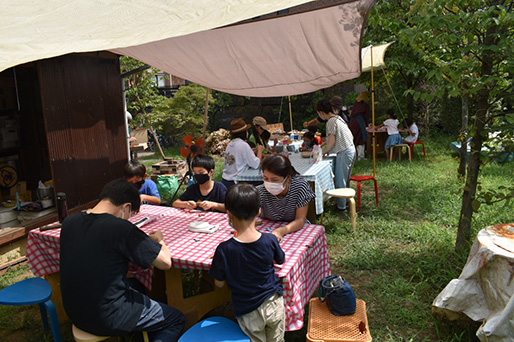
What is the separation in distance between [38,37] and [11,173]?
5.03 metres

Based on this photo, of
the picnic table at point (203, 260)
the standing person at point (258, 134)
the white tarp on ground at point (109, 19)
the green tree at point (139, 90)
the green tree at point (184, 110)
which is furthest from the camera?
the green tree at point (184, 110)

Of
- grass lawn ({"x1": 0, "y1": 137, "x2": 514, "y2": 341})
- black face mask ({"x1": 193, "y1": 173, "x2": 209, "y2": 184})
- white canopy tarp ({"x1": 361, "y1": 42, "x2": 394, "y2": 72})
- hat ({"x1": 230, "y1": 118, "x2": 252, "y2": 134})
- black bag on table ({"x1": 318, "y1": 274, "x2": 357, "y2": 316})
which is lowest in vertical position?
grass lawn ({"x1": 0, "y1": 137, "x2": 514, "y2": 341})

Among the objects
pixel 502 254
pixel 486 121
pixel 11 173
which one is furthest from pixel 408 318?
pixel 11 173

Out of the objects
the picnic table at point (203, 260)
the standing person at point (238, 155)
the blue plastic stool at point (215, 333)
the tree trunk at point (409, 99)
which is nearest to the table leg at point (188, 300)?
the picnic table at point (203, 260)

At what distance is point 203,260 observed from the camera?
264 cm

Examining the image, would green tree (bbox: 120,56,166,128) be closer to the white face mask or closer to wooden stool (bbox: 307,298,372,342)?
the white face mask

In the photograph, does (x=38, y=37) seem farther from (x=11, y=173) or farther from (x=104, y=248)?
(x=11, y=173)

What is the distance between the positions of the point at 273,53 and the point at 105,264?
8.97ft

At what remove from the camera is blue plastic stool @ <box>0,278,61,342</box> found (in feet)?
9.23

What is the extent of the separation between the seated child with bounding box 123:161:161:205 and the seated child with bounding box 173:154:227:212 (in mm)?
482

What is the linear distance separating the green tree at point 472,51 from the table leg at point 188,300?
2.43 m

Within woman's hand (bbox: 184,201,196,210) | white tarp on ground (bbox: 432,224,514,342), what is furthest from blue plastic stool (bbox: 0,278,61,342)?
white tarp on ground (bbox: 432,224,514,342)

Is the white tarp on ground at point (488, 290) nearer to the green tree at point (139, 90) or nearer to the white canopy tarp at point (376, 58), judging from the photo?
the white canopy tarp at point (376, 58)

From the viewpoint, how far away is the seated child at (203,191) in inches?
154
